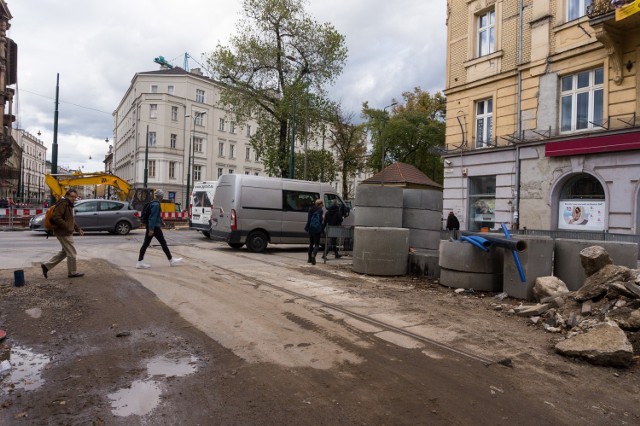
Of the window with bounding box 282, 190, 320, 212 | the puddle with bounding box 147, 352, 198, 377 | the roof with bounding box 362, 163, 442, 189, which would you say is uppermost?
the roof with bounding box 362, 163, 442, 189

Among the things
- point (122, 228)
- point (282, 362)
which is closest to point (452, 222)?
point (122, 228)

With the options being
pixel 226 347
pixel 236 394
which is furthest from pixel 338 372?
pixel 226 347

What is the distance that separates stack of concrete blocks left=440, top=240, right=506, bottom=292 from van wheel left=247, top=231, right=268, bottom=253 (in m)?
7.37

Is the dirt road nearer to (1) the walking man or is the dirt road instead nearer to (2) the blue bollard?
(2) the blue bollard

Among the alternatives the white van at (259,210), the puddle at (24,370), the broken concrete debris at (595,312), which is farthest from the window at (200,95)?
the puddle at (24,370)

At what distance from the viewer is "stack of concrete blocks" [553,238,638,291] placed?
721 centimetres

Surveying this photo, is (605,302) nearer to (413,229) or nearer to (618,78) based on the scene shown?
(413,229)

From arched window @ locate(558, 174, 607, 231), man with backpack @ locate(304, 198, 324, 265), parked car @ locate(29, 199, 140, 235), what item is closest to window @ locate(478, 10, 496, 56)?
arched window @ locate(558, 174, 607, 231)

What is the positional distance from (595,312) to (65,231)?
8.42 metres

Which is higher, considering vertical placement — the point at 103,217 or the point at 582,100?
the point at 582,100

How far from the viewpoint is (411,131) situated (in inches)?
1432

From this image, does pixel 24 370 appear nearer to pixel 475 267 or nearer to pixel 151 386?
pixel 151 386

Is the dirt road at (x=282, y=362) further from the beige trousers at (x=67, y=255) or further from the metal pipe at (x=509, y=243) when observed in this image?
the metal pipe at (x=509, y=243)

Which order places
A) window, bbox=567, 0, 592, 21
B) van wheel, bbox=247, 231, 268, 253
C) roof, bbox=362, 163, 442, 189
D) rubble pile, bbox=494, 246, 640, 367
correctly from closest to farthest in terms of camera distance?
1. rubble pile, bbox=494, 246, 640, 367
2. van wheel, bbox=247, 231, 268, 253
3. window, bbox=567, 0, 592, 21
4. roof, bbox=362, 163, 442, 189
